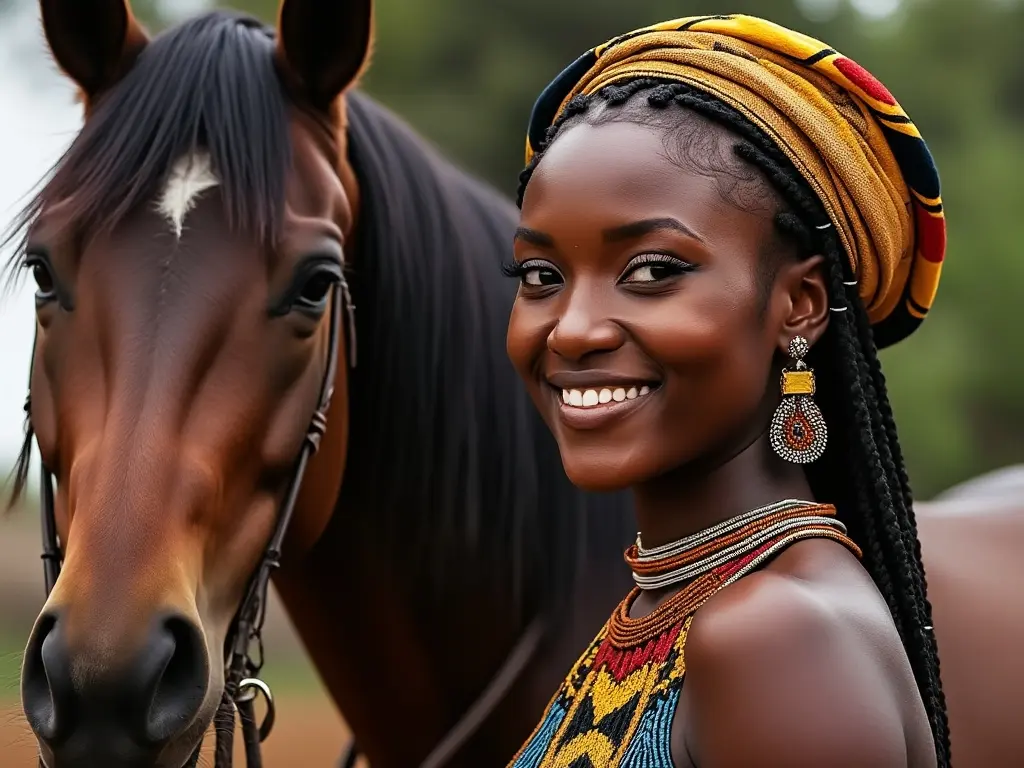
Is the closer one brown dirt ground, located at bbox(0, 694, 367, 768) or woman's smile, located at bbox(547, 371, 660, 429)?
woman's smile, located at bbox(547, 371, 660, 429)

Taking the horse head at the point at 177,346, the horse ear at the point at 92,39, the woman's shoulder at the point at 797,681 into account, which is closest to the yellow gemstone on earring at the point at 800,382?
the woman's shoulder at the point at 797,681

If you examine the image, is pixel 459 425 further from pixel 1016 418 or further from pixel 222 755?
pixel 1016 418

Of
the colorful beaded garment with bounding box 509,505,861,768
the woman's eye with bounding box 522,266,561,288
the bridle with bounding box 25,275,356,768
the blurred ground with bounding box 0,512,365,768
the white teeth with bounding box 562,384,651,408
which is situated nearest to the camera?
the colorful beaded garment with bounding box 509,505,861,768

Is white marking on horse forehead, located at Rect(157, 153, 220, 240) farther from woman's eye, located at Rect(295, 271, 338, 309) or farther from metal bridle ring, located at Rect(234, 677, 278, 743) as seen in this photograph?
metal bridle ring, located at Rect(234, 677, 278, 743)

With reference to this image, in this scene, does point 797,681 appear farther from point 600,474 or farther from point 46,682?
point 46,682

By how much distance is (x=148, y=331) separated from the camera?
74.9 inches

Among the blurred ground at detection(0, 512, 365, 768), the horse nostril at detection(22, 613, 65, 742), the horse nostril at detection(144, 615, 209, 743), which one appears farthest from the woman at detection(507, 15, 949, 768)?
the blurred ground at detection(0, 512, 365, 768)

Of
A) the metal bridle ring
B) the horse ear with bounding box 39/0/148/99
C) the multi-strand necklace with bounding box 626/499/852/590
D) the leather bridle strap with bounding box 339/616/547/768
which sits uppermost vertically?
the horse ear with bounding box 39/0/148/99

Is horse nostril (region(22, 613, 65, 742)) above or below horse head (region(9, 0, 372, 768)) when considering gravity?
below

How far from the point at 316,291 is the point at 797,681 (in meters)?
1.27

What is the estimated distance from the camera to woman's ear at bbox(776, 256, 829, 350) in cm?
133

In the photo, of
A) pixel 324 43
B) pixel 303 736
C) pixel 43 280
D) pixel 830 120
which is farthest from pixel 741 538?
pixel 303 736

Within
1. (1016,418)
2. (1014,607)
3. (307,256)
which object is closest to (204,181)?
(307,256)

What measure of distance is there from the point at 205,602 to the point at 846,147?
111 cm
